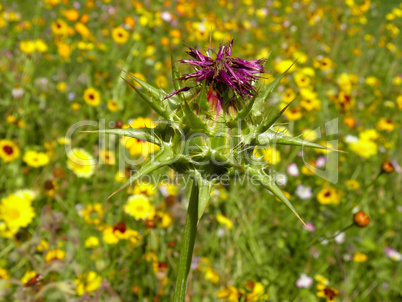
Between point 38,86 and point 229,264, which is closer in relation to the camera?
point 229,264

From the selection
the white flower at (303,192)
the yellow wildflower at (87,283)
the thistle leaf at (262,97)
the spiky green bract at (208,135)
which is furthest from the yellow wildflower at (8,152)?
the white flower at (303,192)

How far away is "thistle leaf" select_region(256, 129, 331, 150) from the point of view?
1.86 meters

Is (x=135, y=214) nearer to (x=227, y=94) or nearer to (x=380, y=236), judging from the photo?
(x=227, y=94)

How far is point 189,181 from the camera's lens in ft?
10.8

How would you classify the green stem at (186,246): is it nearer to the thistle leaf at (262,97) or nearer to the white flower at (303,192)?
the thistle leaf at (262,97)

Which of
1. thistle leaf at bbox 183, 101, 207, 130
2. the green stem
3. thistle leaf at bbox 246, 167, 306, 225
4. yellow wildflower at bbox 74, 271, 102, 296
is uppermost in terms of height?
thistle leaf at bbox 183, 101, 207, 130

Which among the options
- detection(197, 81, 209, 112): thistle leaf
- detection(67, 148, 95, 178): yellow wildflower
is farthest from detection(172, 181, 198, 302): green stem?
detection(67, 148, 95, 178): yellow wildflower

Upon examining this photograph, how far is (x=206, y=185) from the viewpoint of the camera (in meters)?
1.73

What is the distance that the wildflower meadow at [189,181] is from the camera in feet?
6.33

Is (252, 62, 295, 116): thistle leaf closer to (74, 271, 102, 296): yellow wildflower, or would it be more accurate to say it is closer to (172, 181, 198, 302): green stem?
(172, 181, 198, 302): green stem

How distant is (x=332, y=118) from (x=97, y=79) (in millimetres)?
3727

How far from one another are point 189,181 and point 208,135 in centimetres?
142

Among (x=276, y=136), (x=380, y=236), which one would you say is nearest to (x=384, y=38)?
(x=380, y=236)

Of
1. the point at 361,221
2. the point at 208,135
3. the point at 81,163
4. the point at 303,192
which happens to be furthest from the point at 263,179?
the point at 81,163
